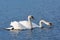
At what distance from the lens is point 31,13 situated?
2731 centimetres

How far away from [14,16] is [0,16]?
0.89 meters

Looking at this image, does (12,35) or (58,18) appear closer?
(12,35)

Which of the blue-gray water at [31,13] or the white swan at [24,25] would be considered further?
the white swan at [24,25]

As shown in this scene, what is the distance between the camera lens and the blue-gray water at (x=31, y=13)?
19.8 m

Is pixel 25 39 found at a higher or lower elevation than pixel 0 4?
lower

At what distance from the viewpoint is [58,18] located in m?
24.0

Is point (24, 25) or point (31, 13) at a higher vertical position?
point (31, 13)

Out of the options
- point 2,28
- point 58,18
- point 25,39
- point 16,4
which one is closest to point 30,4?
point 16,4

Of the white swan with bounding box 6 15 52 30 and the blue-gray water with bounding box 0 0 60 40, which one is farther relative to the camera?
the white swan with bounding box 6 15 52 30

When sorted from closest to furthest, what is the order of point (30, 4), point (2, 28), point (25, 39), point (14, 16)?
point (25, 39) → point (2, 28) → point (14, 16) → point (30, 4)

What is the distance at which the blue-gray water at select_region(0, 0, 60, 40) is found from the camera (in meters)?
19.8

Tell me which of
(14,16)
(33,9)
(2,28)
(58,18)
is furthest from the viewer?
(33,9)

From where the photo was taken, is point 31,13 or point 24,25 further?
point 31,13

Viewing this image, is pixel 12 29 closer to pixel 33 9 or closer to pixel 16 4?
pixel 33 9
